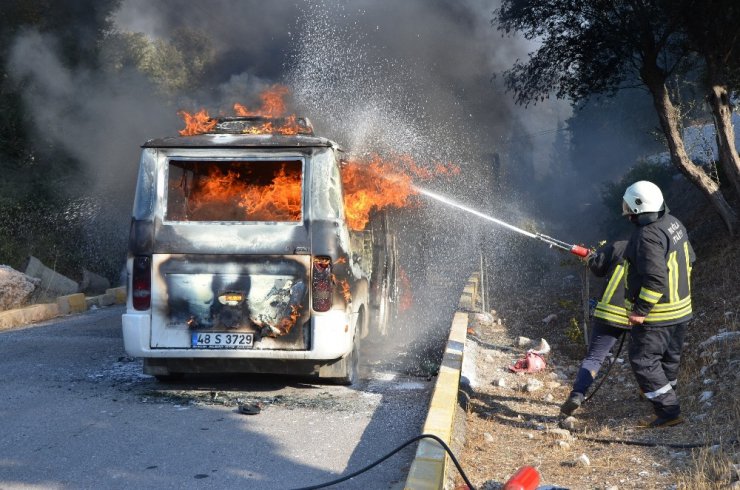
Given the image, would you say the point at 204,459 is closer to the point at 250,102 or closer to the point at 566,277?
the point at 566,277

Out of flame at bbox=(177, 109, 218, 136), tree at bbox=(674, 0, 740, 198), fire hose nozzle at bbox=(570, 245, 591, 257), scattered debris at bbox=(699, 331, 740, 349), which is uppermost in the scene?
tree at bbox=(674, 0, 740, 198)

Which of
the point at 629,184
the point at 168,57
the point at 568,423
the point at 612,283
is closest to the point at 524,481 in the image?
the point at 568,423

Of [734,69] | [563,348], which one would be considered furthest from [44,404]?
[734,69]

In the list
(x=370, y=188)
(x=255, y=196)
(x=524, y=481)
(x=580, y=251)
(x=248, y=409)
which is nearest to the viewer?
(x=524, y=481)

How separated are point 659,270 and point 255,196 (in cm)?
336

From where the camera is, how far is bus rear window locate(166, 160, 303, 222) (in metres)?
6.13

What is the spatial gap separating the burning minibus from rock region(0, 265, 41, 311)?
20.5 ft

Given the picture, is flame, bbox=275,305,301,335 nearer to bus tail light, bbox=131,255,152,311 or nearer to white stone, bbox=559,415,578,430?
bus tail light, bbox=131,255,152,311

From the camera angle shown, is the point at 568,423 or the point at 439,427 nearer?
the point at 439,427

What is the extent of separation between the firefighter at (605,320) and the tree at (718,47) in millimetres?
6173

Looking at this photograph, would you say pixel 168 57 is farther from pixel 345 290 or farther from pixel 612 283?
pixel 612 283

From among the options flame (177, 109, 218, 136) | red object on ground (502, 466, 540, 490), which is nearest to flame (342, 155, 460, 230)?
flame (177, 109, 218, 136)

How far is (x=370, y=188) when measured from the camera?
23.4 feet

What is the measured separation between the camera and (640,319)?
204 inches
